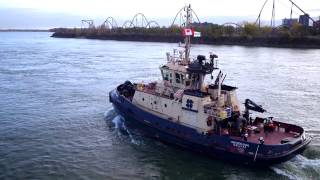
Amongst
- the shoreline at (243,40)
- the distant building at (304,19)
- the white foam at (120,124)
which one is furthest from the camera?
the distant building at (304,19)

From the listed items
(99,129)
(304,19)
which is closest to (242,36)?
(304,19)

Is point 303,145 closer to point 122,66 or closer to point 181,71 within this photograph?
point 181,71

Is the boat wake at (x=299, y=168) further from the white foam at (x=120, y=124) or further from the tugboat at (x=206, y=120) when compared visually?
the white foam at (x=120, y=124)

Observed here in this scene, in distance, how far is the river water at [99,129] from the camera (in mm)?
19406

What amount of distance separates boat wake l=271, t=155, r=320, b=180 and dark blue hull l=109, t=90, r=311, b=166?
673 millimetres

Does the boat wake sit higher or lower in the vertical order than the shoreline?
lower

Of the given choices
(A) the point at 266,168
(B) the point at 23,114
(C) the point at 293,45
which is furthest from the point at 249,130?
(C) the point at 293,45

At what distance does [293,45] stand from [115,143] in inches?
2789

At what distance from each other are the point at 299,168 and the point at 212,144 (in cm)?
401

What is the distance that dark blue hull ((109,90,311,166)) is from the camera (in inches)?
742

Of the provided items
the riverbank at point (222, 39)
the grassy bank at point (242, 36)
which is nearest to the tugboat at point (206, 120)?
the riverbank at point (222, 39)

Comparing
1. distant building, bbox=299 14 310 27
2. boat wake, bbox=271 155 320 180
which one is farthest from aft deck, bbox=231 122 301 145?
distant building, bbox=299 14 310 27

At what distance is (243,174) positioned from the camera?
19.1m

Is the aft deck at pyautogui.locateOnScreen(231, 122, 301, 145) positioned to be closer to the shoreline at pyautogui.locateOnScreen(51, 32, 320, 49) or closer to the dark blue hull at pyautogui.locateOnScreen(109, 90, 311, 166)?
the dark blue hull at pyautogui.locateOnScreen(109, 90, 311, 166)
